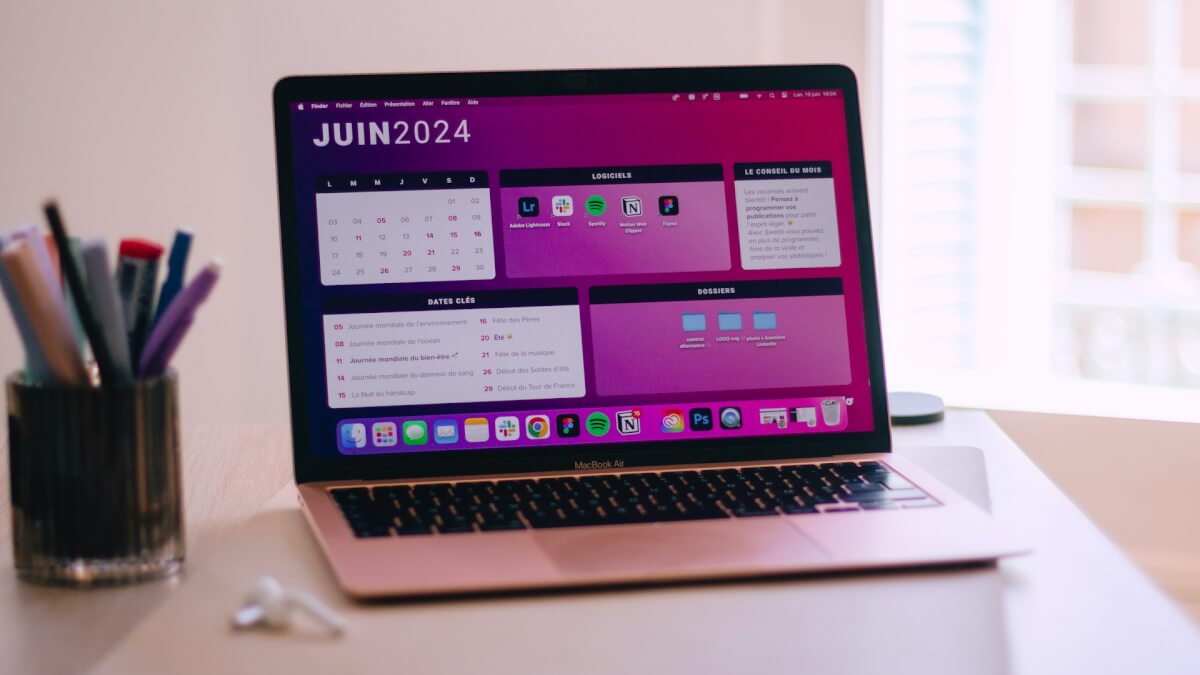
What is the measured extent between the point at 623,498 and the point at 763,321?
0.20m

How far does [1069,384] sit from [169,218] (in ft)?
5.30

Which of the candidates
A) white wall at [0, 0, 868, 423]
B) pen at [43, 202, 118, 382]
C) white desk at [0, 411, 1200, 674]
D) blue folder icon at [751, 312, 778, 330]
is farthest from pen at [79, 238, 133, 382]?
white wall at [0, 0, 868, 423]

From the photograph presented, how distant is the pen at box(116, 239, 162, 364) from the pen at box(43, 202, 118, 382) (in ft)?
0.08

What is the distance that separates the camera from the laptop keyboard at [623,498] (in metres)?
0.74

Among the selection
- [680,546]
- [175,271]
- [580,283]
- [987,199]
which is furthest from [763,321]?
[987,199]

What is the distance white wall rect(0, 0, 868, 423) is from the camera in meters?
2.08

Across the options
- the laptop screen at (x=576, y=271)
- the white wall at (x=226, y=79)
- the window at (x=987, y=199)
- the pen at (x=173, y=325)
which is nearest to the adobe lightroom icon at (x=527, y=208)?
the laptop screen at (x=576, y=271)

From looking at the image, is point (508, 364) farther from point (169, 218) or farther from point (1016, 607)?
point (169, 218)

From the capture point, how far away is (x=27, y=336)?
0.65 metres

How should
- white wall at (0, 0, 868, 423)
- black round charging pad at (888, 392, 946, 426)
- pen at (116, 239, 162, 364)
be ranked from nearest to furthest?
pen at (116, 239, 162, 364) → black round charging pad at (888, 392, 946, 426) → white wall at (0, 0, 868, 423)

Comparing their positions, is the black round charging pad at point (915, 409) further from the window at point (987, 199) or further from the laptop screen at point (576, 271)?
the window at point (987, 199)

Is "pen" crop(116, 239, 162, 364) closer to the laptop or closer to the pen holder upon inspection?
the pen holder

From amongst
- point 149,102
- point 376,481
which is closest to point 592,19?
point 149,102

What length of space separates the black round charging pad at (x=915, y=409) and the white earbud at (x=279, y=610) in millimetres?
612
